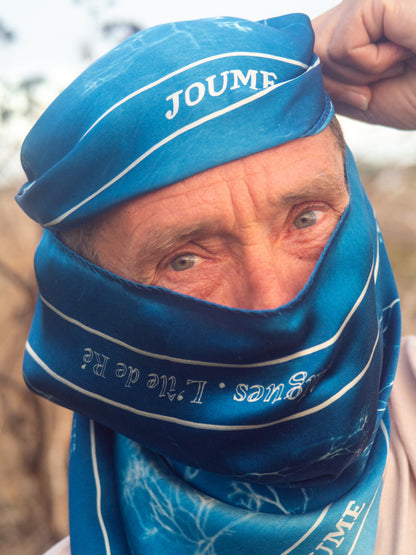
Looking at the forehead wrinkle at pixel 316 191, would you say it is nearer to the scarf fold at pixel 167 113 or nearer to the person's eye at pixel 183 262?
the scarf fold at pixel 167 113

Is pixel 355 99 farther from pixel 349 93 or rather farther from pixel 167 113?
pixel 167 113

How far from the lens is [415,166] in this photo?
23.2 feet

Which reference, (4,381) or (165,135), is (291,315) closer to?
(165,135)

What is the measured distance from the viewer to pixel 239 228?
1593 mm

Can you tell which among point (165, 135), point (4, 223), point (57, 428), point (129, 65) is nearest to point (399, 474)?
point (165, 135)

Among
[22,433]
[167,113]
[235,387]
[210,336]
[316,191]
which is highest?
[167,113]

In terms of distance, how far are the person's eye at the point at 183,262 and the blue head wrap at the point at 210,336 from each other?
131 millimetres

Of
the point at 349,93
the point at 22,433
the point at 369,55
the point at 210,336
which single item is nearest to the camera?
the point at 210,336

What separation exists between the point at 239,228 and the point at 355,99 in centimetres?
87

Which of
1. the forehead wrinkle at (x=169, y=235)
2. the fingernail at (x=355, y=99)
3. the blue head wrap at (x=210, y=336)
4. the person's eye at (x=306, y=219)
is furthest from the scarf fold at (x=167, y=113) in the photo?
the fingernail at (x=355, y=99)

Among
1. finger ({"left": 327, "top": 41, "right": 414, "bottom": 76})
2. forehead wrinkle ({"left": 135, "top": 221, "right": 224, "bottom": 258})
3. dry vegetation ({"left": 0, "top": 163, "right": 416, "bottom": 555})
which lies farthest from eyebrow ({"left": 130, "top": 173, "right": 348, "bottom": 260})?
dry vegetation ({"left": 0, "top": 163, "right": 416, "bottom": 555})

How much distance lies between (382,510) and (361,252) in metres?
0.81

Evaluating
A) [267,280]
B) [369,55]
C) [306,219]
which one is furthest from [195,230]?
[369,55]

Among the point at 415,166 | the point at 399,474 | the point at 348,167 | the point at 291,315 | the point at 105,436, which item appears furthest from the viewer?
the point at 415,166
